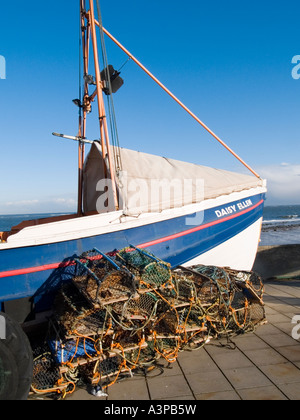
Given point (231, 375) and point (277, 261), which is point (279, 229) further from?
point (231, 375)

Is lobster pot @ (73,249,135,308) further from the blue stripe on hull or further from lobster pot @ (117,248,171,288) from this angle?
the blue stripe on hull

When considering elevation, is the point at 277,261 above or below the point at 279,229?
above

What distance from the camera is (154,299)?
13.1 feet

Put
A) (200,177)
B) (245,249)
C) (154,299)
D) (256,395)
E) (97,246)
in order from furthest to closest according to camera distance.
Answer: (245,249), (200,177), (97,246), (154,299), (256,395)

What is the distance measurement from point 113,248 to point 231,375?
2.63 m

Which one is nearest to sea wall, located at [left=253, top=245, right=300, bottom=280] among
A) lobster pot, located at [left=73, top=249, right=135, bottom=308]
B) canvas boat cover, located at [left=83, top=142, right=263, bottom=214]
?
canvas boat cover, located at [left=83, top=142, right=263, bottom=214]

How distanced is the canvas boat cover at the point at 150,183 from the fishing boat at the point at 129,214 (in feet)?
0.07

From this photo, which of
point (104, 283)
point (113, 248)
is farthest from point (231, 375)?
point (113, 248)

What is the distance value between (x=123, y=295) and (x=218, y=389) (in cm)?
159

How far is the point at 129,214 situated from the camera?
504cm

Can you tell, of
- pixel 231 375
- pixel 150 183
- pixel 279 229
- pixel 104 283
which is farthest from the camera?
pixel 279 229

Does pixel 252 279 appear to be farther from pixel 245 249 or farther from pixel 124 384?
pixel 124 384

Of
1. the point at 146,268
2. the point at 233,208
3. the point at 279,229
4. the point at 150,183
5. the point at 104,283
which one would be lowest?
the point at 279,229
